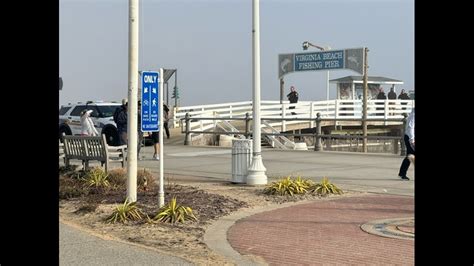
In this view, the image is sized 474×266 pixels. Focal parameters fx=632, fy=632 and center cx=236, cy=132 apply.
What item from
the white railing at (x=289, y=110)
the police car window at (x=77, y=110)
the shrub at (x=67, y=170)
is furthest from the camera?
the white railing at (x=289, y=110)

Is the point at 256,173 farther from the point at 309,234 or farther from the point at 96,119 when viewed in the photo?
the point at 96,119

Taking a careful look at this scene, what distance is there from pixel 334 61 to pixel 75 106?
43.3 ft

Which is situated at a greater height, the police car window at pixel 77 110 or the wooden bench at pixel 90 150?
the police car window at pixel 77 110

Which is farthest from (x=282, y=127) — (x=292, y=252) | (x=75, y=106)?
(x=292, y=252)

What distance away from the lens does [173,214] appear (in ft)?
28.3

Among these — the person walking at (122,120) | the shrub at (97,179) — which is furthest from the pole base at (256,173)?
the person walking at (122,120)

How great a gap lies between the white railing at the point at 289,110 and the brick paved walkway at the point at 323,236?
20371mm

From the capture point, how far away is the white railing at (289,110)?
34.0 metres

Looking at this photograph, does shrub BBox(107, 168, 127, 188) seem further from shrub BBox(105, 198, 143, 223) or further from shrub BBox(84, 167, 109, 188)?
shrub BBox(105, 198, 143, 223)

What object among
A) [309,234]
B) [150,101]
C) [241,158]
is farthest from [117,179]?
[309,234]

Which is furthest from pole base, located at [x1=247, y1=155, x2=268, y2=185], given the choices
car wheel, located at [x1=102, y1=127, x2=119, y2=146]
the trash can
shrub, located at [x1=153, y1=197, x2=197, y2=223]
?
car wheel, located at [x1=102, y1=127, x2=119, y2=146]

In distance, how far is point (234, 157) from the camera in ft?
41.3

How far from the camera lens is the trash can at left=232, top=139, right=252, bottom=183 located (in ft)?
40.9

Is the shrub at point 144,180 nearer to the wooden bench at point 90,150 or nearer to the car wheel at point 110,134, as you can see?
the wooden bench at point 90,150
